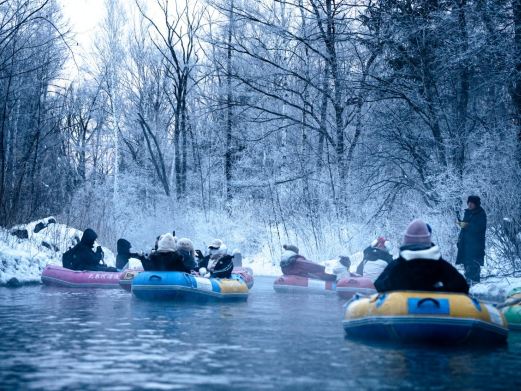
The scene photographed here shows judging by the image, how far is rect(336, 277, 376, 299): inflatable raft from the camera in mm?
16375

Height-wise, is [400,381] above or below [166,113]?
below

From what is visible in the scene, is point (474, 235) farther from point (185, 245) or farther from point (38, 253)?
point (38, 253)

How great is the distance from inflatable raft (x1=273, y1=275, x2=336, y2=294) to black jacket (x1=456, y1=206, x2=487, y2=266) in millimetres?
3769

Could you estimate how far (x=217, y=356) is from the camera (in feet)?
25.0

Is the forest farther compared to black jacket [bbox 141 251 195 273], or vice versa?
the forest

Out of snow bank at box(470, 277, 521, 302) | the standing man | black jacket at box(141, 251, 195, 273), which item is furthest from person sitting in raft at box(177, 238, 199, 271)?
snow bank at box(470, 277, 521, 302)

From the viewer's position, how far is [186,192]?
34375mm

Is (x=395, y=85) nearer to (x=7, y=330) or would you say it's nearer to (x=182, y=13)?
(x=7, y=330)

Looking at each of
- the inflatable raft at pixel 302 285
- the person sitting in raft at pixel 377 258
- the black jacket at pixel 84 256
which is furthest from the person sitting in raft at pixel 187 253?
the person sitting in raft at pixel 377 258

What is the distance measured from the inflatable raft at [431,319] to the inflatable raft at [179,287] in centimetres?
587

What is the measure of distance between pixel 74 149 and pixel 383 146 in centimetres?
2585

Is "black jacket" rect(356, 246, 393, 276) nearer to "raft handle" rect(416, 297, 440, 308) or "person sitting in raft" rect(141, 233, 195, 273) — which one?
"person sitting in raft" rect(141, 233, 195, 273)

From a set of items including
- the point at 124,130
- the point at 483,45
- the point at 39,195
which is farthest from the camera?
the point at 124,130

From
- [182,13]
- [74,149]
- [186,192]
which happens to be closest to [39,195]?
[186,192]
